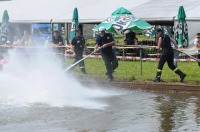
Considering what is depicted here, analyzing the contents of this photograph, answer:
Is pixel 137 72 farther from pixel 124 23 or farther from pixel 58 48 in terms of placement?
pixel 124 23

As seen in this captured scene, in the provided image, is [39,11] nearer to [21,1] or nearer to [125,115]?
[21,1]

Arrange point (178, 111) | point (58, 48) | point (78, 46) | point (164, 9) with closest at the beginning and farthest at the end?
point (178, 111)
point (78, 46)
point (58, 48)
point (164, 9)

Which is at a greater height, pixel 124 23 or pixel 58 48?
pixel 124 23

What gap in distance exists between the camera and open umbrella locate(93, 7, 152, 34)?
1043 inches

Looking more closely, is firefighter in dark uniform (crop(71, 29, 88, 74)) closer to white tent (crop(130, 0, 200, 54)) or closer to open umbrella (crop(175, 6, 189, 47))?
open umbrella (crop(175, 6, 189, 47))

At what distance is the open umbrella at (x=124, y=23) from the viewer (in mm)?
26500

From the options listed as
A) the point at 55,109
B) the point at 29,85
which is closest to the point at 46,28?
the point at 29,85

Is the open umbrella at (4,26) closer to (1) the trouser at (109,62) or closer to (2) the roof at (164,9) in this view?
(2) the roof at (164,9)

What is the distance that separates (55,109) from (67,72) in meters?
6.26

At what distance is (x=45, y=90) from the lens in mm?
14070

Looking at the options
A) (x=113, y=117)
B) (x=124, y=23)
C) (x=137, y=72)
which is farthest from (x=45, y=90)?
(x=124, y=23)

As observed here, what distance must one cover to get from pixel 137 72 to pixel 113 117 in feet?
30.4

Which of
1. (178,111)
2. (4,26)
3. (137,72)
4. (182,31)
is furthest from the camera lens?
(4,26)

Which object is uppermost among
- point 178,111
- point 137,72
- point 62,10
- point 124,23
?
point 62,10
